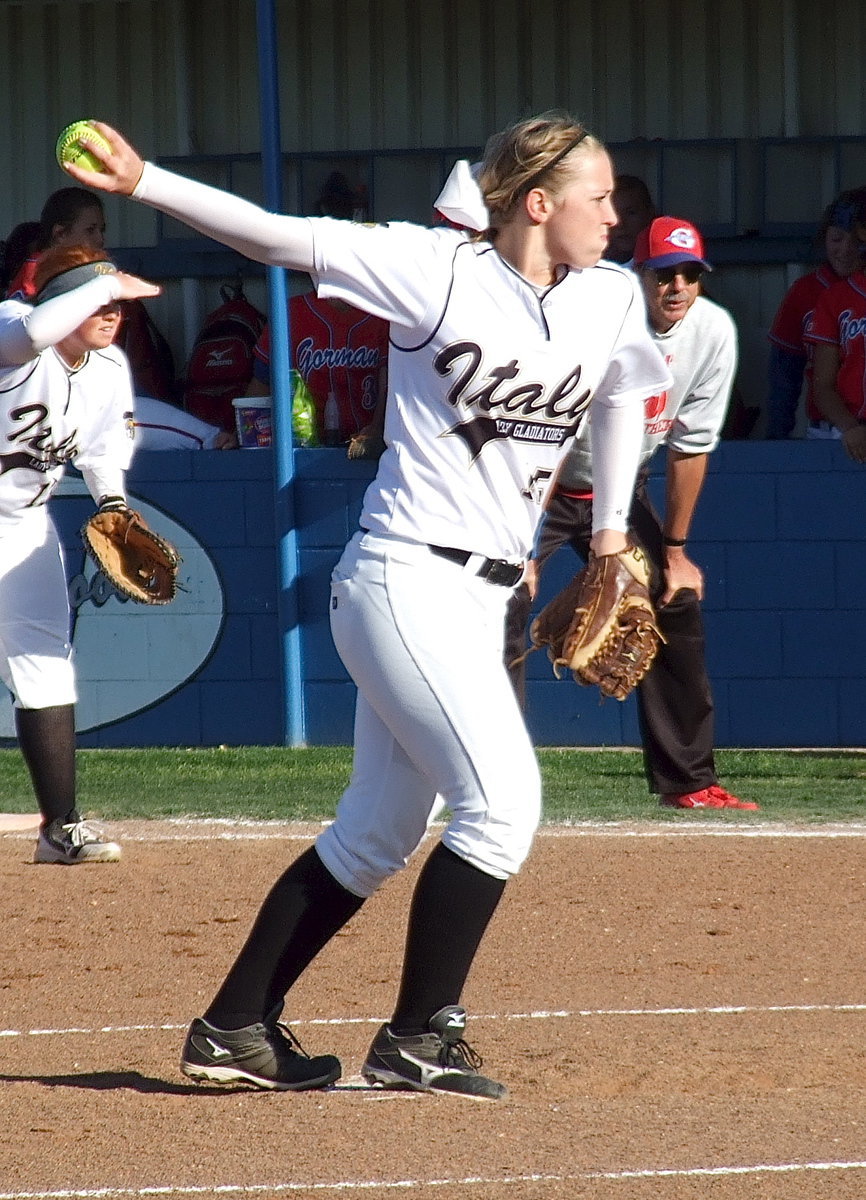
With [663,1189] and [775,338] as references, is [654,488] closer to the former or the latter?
[775,338]

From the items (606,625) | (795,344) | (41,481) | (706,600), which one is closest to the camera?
(606,625)

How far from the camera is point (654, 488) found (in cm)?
873

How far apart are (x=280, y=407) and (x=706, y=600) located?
87.7 inches

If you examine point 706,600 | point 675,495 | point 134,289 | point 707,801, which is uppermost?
point 134,289

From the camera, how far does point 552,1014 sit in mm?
4227

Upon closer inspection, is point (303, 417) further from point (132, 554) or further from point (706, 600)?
point (132, 554)

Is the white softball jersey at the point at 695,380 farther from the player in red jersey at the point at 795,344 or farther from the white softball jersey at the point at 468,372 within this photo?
the white softball jersey at the point at 468,372

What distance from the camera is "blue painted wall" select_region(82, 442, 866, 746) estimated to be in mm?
8625

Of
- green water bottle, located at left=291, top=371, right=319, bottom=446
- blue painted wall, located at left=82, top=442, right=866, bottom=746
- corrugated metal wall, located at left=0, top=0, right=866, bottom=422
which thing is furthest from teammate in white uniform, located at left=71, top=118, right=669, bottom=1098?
corrugated metal wall, located at left=0, top=0, right=866, bottom=422

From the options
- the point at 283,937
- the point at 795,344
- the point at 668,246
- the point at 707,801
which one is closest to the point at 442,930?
the point at 283,937

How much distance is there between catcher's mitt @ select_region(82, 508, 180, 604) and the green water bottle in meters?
2.65

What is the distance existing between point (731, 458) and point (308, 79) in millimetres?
4149

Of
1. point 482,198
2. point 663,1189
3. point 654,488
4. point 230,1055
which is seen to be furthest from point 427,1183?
point 654,488

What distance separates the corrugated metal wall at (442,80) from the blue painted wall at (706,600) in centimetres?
248
